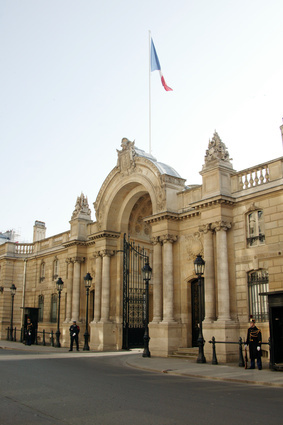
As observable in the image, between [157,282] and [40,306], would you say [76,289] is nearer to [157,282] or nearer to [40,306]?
[40,306]

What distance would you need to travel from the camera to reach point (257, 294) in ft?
63.4

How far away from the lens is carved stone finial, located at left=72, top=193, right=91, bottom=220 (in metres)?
32.3

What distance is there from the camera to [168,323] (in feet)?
73.4

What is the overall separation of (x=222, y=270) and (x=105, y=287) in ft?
34.4

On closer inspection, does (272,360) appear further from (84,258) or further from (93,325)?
(84,258)

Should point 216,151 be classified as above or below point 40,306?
above

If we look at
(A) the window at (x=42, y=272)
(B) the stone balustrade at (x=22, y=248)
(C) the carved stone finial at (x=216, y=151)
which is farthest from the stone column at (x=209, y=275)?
(A) the window at (x=42, y=272)

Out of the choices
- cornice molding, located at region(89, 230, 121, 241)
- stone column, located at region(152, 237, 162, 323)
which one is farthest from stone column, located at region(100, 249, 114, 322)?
stone column, located at region(152, 237, 162, 323)

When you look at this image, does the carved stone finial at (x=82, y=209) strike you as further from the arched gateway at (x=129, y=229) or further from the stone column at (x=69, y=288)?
the stone column at (x=69, y=288)

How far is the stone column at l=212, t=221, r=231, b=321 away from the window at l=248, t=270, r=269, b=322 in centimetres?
101

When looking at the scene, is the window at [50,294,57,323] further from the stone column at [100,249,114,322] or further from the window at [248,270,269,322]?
the window at [248,270,269,322]

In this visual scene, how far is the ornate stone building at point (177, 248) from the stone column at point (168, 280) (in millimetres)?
52

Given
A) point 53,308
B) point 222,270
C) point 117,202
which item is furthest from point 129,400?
point 53,308

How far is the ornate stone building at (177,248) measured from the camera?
19.3 metres
